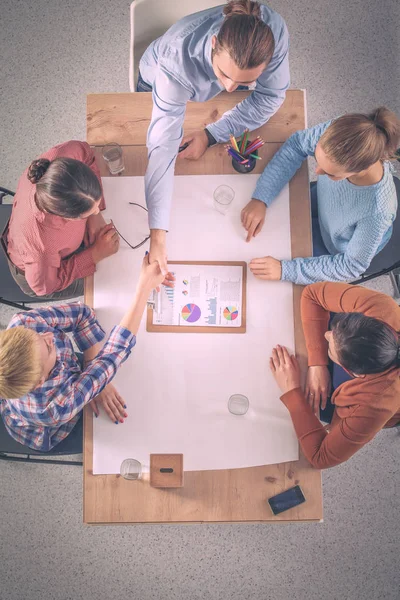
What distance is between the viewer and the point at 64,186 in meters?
1.39

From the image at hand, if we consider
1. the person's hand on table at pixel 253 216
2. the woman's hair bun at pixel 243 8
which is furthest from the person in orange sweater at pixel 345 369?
the woman's hair bun at pixel 243 8

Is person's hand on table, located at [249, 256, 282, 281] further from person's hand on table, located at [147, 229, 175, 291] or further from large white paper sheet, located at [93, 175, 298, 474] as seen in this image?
person's hand on table, located at [147, 229, 175, 291]

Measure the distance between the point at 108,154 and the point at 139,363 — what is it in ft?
2.39

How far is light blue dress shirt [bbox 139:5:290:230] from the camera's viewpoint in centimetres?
142

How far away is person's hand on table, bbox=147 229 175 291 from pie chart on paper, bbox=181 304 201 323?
94 millimetres

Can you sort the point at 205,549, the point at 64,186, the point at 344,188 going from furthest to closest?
1. the point at 205,549
2. the point at 344,188
3. the point at 64,186

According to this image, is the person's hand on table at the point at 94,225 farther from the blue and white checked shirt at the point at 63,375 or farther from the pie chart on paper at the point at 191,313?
the pie chart on paper at the point at 191,313

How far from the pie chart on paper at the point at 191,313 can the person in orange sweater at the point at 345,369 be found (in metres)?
0.28

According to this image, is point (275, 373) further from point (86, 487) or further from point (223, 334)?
point (86, 487)

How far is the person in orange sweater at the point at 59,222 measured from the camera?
55.4 inches

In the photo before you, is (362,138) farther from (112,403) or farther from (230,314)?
(112,403)

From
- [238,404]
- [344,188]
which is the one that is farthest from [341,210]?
[238,404]

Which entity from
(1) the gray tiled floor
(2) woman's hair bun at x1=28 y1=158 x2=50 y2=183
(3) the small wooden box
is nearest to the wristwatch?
(2) woman's hair bun at x1=28 y1=158 x2=50 y2=183

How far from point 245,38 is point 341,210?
0.67 meters
